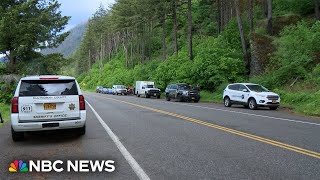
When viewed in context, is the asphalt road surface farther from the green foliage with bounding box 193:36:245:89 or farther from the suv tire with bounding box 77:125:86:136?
the green foliage with bounding box 193:36:245:89

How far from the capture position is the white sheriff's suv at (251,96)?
75.8 ft

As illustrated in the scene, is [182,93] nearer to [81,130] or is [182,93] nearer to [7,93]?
[7,93]

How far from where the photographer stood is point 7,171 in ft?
23.3

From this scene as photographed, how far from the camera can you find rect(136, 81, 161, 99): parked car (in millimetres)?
45066

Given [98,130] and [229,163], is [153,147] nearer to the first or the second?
[229,163]

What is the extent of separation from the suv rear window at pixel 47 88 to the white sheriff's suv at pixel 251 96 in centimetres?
1553

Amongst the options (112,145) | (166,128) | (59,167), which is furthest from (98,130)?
(59,167)

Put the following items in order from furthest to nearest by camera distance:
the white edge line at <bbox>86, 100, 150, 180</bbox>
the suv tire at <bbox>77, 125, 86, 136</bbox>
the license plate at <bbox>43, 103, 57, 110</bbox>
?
the suv tire at <bbox>77, 125, 86, 136</bbox> → the license plate at <bbox>43, 103, 57, 110</bbox> → the white edge line at <bbox>86, 100, 150, 180</bbox>

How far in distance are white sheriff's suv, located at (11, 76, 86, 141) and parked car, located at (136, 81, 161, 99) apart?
3440 cm

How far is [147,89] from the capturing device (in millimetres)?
46438

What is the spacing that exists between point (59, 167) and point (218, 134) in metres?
5.66

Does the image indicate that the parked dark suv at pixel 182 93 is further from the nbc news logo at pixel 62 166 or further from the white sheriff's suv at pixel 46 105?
the nbc news logo at pixel 62 166

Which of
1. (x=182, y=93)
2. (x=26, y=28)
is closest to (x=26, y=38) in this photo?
(x=26, y=28)

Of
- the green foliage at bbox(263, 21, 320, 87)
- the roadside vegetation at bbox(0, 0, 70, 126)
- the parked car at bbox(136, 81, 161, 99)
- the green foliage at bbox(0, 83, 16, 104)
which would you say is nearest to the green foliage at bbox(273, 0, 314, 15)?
the green foliage at bbox(263, 21, 320, 87)
